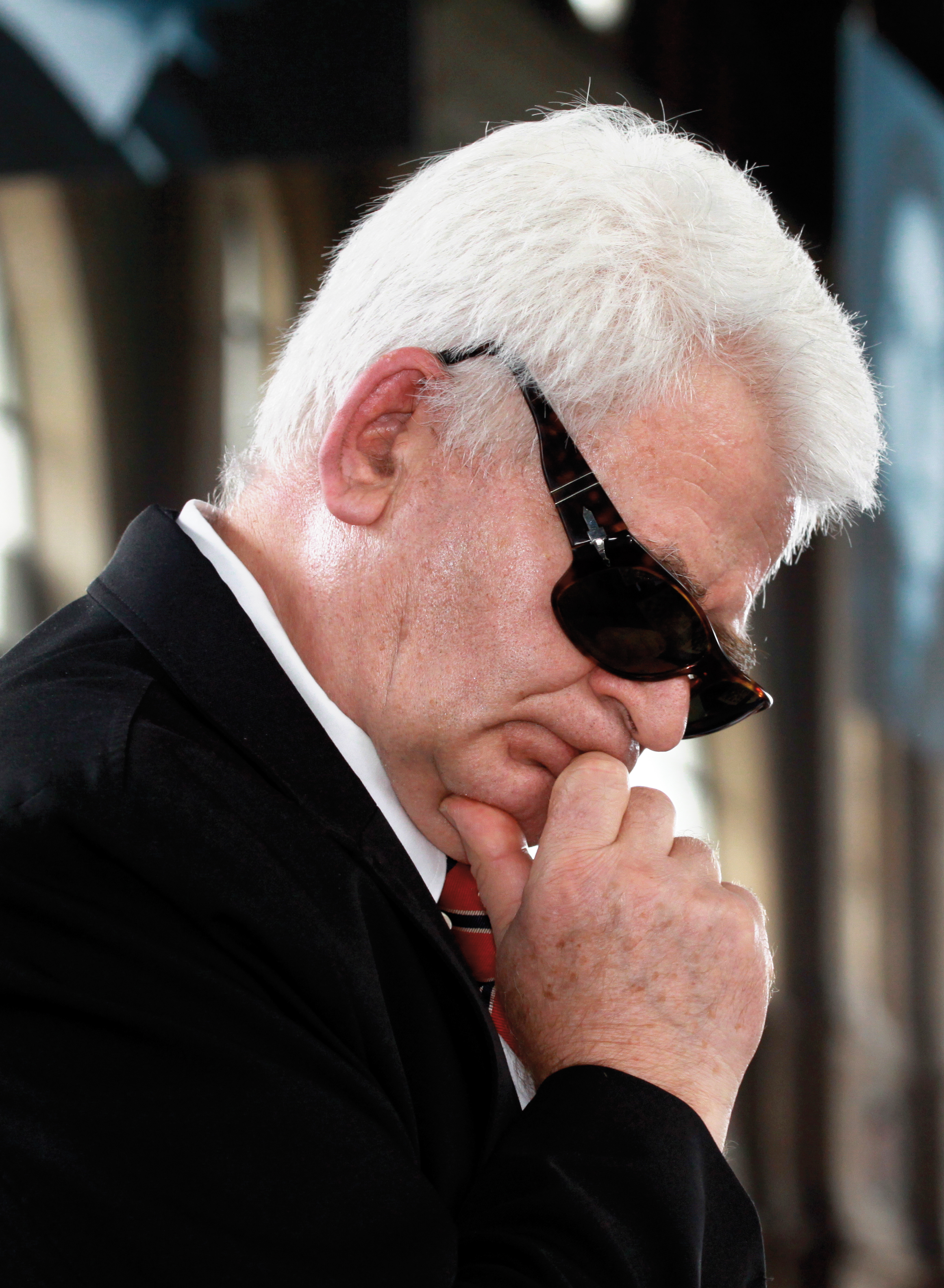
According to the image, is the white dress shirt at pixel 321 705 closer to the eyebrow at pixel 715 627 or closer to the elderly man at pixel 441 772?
the elderly man at pixel 441 772

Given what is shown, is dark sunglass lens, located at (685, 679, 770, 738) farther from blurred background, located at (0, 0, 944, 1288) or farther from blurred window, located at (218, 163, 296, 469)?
blurred window, located at (218, 163, 296, 469)

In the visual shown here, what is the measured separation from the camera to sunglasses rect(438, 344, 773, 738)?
119 centimetres

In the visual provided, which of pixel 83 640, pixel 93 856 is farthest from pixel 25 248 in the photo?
pixel 93 856

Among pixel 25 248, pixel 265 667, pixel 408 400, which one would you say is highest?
pixel 408 400

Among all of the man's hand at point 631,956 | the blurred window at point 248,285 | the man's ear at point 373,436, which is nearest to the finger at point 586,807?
the man's hand at point 631,956

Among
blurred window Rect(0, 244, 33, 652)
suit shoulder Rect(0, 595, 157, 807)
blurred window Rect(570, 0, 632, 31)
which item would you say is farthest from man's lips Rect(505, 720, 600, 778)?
blurred window Rect(570, 0, 632, 31)

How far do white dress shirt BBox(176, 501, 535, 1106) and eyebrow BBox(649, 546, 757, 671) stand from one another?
0.36m

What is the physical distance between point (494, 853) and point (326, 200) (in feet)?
14.6

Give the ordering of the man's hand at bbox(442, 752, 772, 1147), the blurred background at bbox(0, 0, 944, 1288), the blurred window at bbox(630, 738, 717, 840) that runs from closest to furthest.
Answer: the man's hand at bbox(442, 752, 772, 1147), the blurred background at bbox(0, 0, 944, 1288), the blurred window at bbox(630, 738, 717, 840)

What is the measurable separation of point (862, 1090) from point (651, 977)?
7309 millimetres

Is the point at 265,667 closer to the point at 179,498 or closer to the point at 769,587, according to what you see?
the point at 179,498

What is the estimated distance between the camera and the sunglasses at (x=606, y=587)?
3.92 ft

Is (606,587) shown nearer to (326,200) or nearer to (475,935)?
(475,935)

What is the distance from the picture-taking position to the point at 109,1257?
2.64 ft
